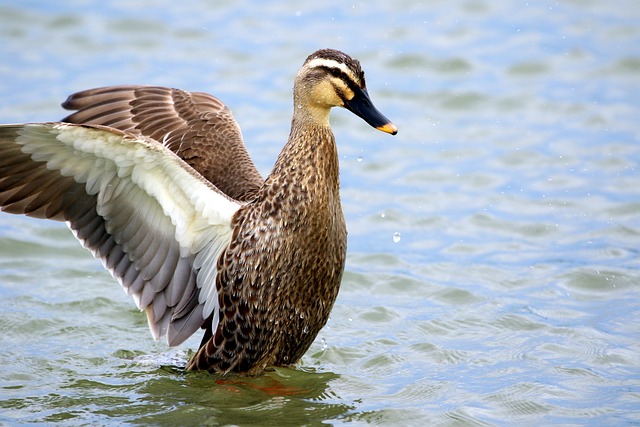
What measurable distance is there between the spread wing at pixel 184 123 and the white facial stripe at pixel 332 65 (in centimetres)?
117

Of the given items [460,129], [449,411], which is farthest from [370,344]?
[460,129]

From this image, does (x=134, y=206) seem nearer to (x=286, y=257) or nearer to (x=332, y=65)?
(x=286, y=257)

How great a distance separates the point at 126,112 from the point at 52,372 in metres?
2.22

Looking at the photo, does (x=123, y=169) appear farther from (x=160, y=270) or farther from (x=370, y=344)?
(x=370, y=344)

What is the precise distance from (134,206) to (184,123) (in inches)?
60.3

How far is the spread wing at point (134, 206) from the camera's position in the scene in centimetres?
719

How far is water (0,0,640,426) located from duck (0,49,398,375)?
399 mm

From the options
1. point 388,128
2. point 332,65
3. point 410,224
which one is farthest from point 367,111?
point 410,224

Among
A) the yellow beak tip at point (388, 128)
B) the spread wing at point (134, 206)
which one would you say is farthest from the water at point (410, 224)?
the yellow beak tip at point (388, 128)

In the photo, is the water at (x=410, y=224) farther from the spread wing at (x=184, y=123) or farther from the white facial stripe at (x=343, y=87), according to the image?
the white facial stripe at (x=343, y=87)

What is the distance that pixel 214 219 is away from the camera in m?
7.51

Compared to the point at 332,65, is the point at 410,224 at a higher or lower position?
lower

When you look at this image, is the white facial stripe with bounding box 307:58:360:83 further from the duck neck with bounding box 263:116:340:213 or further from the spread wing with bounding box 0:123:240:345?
the spread wing with bounding box 0:123:240:345

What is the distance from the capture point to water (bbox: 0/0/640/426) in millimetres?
7625
